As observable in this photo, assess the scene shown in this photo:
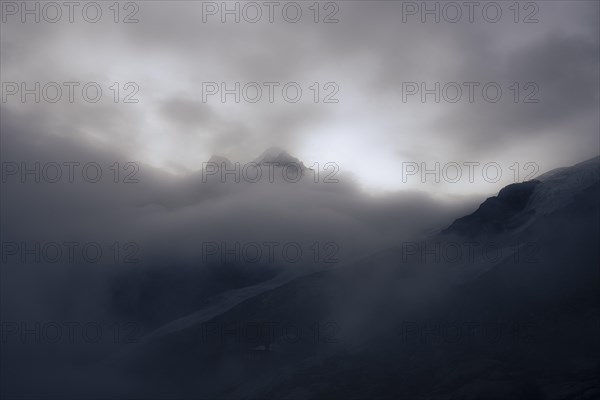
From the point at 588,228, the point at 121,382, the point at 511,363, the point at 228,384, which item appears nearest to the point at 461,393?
the point at 511,363

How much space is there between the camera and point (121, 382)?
7859 inches

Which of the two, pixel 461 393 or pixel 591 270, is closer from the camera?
pixel 461 393

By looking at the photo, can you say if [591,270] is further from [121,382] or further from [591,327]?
[121,382]

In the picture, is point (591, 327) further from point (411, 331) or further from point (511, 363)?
point (411, 331)

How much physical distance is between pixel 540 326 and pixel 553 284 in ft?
88.0

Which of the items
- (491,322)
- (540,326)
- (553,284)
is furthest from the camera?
(553,284)

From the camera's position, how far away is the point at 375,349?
5758 inches

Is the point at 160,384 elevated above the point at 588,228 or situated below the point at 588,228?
below

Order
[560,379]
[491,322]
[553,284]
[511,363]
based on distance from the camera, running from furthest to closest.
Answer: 1. [553,284]
2. [491,322]
3. [511,363]
4. [560,379]

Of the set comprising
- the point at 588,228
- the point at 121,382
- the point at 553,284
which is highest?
the point at 588,228

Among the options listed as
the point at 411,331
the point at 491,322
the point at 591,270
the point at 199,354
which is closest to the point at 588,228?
the point at 591,270

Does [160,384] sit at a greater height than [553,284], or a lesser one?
lesser

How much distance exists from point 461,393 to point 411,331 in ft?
144

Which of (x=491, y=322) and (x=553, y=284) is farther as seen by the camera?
(x=553, y=284)
